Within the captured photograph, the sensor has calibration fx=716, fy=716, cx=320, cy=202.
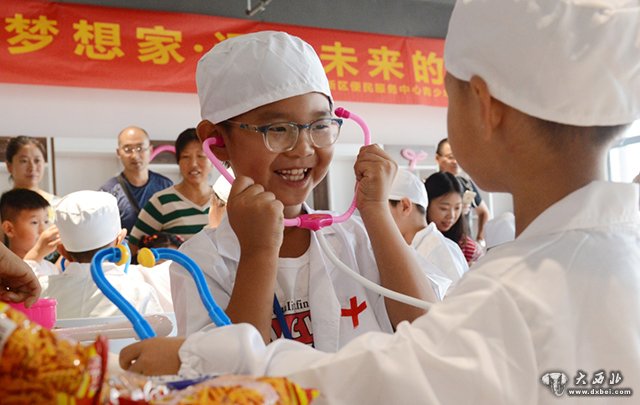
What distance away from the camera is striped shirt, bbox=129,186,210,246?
3.94 metres

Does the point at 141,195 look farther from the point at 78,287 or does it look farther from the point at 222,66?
the point at 222,66

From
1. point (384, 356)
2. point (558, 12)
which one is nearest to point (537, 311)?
point (384, 356)

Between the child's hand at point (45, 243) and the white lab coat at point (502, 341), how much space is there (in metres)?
2.86

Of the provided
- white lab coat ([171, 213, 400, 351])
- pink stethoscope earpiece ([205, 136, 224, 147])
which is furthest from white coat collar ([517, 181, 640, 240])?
pink stethoscope earpiece ([205, 136, 224, 147])

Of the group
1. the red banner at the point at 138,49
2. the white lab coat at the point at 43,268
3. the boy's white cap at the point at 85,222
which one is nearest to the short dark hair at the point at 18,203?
the white lab coat at the point at 43,268

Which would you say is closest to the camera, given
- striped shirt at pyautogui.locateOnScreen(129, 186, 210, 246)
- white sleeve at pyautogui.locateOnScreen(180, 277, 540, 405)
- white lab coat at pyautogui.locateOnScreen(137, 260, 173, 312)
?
white sleeve at pyautogui.locateOnScreen(180, 277, 540, 405)

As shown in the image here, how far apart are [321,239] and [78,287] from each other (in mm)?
1670

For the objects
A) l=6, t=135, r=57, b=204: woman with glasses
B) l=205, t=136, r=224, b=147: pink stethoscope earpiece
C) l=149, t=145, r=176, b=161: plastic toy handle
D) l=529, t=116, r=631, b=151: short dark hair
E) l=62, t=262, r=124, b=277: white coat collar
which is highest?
l=149, t=145, r=176, b=161: plastic toy handle

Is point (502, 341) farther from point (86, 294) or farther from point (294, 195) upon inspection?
point (86, 294)

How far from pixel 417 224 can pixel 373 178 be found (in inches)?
97.1

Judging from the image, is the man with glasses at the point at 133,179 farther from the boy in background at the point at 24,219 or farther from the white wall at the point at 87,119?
the white wall at the point at 87,119

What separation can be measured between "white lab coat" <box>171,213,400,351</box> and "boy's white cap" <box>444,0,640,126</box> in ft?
2.14

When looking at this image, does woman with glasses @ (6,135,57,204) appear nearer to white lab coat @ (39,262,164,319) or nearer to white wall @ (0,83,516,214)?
white wall @ (0,83,516,214)

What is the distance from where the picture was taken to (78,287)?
275 centimetres
